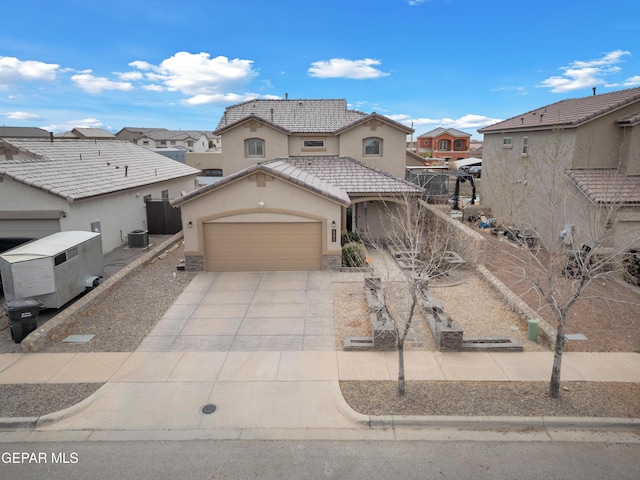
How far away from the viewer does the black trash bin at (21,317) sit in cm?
1086

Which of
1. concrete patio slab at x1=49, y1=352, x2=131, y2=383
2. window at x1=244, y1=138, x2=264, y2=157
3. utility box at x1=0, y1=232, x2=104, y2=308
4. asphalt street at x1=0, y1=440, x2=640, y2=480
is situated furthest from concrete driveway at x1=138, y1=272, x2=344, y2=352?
window at x1=244, y1=138, x2=264, y2=157

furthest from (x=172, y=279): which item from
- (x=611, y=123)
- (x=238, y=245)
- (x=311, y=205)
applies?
(x=611, y=123)

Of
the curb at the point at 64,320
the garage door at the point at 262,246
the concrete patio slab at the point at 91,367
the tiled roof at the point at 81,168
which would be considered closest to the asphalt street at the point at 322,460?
the concrete patio slab at the point at 91,367

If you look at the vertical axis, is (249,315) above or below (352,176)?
below

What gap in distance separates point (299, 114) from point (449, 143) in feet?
167

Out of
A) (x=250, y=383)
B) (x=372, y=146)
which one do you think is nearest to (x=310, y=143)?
(x=372, y=146)

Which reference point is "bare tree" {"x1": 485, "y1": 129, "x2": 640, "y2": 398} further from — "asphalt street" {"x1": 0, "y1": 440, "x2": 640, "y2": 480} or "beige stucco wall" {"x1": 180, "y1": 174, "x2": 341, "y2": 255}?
"beige stucco wall" {"x1": 180, "y1": 174, "x2": 341, "y2": 255}

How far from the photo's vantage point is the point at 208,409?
8.12m

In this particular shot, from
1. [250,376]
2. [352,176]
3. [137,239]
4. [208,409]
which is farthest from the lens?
[352,176]

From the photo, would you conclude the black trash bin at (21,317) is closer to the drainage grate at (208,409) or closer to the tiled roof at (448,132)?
the drainage grate at (208,409)

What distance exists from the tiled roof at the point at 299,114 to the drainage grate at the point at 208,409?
1951 cm

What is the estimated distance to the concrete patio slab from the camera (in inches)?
364

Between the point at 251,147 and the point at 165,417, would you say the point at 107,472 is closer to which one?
the point at 165,417

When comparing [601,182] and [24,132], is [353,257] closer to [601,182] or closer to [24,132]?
[601,182]
